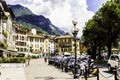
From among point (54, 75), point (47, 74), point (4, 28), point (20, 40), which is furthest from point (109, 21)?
point (20, 40)

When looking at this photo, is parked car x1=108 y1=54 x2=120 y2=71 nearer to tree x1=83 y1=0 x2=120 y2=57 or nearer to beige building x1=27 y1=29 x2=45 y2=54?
tree x1=83 y1=0 x2=120 y2=57

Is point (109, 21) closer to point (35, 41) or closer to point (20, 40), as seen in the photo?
point (20, 40)

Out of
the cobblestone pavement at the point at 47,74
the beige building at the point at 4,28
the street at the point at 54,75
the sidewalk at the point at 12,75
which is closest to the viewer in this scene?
the street at the point at 54,75

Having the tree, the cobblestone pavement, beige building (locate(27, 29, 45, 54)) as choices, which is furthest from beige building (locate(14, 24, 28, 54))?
the cobblestone pavement

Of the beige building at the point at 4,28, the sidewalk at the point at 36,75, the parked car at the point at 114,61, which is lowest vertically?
the sidewalk at the point at 36,75

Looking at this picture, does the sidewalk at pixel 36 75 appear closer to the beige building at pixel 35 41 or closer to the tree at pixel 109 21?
the tree at pixel 109 21

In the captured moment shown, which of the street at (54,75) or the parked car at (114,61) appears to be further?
the parked car at (114,61)

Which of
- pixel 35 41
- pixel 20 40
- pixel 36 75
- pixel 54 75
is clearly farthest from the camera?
pixel 35 41

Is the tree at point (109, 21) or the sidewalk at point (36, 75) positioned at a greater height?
the tree at point (109, 21)

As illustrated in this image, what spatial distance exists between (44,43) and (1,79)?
5290 inches

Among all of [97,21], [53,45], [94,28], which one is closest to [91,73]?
[97,21]

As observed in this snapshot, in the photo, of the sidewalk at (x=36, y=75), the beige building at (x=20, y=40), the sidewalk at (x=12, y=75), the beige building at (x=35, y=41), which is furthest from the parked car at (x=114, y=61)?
the beige building at (x=35, y=41)

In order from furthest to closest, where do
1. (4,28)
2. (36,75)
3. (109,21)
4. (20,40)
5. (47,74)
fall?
(20,40)
(4,28)
(109,21)
(47,74)
(36,75)

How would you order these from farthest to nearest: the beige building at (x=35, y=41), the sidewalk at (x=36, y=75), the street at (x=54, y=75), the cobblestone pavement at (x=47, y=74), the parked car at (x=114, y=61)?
the beige building at (x=35, y=41), the parked car at (x=114, y=61), the cobblestone pavement at (x=47, y=74), the sidewalk at (x=36, y=75), the street at (x=54, y=75)
